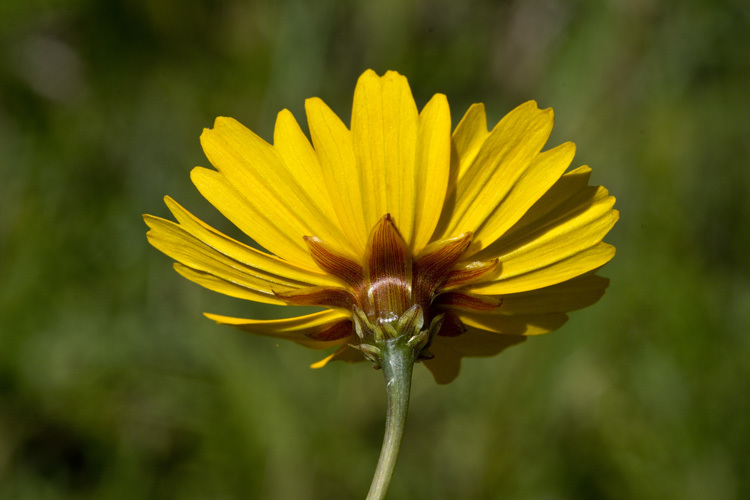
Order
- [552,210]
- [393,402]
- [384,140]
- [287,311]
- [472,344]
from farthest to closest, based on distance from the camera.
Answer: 1. [287,311]
2. [472,344]
3. [552,210]
4. [384,140]
5. [393,402]

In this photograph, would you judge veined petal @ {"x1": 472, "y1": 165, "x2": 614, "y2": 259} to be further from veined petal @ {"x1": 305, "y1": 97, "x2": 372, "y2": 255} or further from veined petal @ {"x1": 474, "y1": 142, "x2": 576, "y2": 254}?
veined petal @ {"x1": 305, "y1": 97, "x2": 372, "y2": 255}

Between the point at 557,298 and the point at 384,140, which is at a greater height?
the point at 384,140

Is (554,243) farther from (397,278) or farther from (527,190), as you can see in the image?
(397,278)

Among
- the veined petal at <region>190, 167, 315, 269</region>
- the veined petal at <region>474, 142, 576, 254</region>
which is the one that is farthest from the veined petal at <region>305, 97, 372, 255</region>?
the veined petal at <region>474, 142, 576, 254</region>

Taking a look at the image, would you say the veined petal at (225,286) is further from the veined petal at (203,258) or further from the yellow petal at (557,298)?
the yellow petal at (557,298)

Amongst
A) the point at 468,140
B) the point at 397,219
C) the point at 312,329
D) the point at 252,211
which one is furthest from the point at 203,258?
the point at 468,140

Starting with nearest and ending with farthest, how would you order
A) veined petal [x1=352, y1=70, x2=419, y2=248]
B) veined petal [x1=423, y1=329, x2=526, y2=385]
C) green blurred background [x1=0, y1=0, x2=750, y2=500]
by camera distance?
veined petal [x1=352, y1=70, x2=419, y2=248]
veined petal [x1=423, y1=329, x2=526, y2=385]
green blurred background [x1=0, y1=0, x2=750, y2=500]
